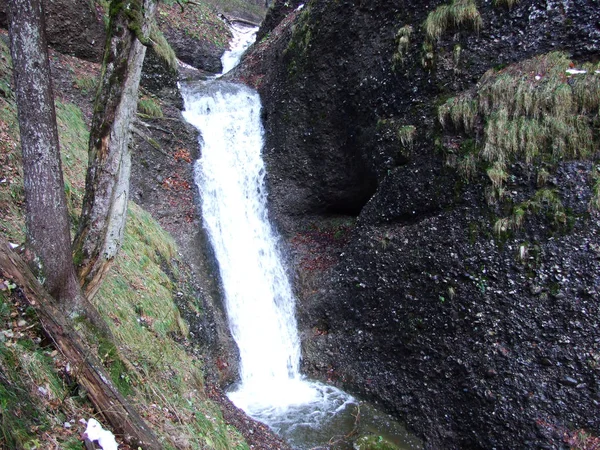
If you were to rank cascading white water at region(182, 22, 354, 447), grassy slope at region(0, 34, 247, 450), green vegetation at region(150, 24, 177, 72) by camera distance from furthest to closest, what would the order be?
green vegetation at region(150, 24, 177, 72) < cascading white water at region(182, 22, 354, 447) < grassy slope at region(0, 34, 247, 450)

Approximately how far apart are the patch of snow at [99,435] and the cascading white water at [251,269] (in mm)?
4254

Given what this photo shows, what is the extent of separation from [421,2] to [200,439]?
896 centimetres

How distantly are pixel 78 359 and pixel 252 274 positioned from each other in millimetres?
6376

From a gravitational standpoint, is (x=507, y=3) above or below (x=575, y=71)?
above

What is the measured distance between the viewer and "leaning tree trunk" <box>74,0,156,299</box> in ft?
12.2

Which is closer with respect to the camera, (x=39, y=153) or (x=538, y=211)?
(x=39, y=153)

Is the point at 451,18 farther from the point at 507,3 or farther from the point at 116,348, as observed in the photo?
the point at 116,348

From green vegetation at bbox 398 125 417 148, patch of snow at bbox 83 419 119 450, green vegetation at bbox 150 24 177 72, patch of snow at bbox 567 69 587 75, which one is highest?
green vegetation at bbox 150 24 177 72

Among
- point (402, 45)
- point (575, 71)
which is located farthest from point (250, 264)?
point (575, 71)

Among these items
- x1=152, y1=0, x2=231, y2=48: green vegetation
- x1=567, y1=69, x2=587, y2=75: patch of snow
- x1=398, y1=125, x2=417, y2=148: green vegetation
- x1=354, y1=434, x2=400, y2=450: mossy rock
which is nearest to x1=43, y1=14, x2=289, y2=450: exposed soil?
x1=354, y1=434, x2=400, y2=450: mossy rock

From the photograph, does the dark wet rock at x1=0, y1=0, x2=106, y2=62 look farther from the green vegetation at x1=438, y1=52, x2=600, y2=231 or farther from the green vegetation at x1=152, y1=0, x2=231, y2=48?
the green vegetation at x1=438, y1=52, x2=600, y2=231

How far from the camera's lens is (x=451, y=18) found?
8.53 m

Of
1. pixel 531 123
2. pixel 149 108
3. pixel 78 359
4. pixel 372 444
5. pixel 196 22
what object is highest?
pixel 196 22

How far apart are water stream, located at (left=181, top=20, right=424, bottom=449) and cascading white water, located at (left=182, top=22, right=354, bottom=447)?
0.06 feet
